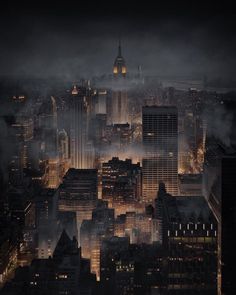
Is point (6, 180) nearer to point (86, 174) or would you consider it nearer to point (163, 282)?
point (86, 174)

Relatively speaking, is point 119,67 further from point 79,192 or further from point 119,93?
point 79,192

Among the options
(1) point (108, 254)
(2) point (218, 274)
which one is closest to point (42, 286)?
(1) point (108, 254)

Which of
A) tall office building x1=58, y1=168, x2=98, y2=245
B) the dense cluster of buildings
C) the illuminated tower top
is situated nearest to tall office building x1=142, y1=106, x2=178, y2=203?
the dense cluster of buildings

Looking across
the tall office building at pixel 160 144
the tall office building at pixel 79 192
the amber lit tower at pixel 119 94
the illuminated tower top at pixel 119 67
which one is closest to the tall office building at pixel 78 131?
the tall office building at pixel 79 192

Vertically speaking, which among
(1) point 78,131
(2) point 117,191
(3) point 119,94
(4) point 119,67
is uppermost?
(4) point 119,67

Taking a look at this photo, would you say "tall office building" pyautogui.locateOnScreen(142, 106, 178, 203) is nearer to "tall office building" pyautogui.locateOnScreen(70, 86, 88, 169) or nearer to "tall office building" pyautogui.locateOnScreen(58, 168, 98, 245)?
"tall office building" pyautogui.locateOnScreen(58, 168, 98, 245)

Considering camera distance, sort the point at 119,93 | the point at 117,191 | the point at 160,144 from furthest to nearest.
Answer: the point at 160,144 → the point at 117,191 → the point at 119,93

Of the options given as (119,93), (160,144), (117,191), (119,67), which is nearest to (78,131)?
(160,144)
